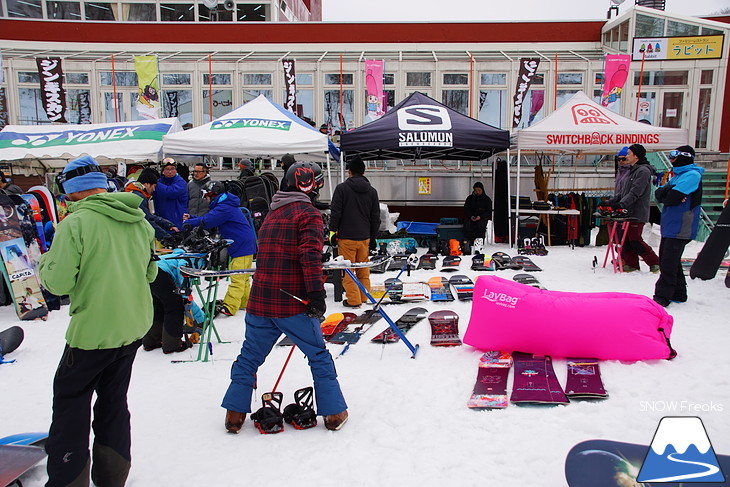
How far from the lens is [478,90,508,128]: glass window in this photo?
54.4ft

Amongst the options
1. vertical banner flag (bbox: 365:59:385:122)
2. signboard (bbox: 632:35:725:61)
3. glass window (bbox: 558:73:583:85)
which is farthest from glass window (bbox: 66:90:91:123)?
signboard (bbox: 632:35:725:61)

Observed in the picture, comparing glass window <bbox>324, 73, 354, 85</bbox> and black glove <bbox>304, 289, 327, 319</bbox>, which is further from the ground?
glass window <bbox>324, 73, 354, 85</bbox>

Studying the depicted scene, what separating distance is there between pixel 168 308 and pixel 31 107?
16.8 metres

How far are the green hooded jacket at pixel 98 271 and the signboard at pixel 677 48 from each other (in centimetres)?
1756

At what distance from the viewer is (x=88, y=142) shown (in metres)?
9.88

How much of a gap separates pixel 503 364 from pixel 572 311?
0.68 metres

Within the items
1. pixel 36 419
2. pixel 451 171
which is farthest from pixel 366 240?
pixel 451 171

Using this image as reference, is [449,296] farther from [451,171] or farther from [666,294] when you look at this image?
[451,171]

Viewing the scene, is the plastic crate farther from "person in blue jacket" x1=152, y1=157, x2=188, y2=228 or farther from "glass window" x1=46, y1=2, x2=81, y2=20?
"glass window" x1=46, y1=2, x2=81, y2=20

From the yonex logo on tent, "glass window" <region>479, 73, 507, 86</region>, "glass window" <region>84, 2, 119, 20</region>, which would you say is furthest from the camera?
"glass window" <region>84, 2, 119, 20</region>

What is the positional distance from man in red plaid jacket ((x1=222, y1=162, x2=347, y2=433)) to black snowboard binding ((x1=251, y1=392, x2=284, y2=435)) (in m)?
0.11

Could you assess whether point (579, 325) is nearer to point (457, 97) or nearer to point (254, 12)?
point (457, 97)

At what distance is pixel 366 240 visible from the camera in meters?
6.26

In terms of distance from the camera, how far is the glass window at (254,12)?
64.3 ft
